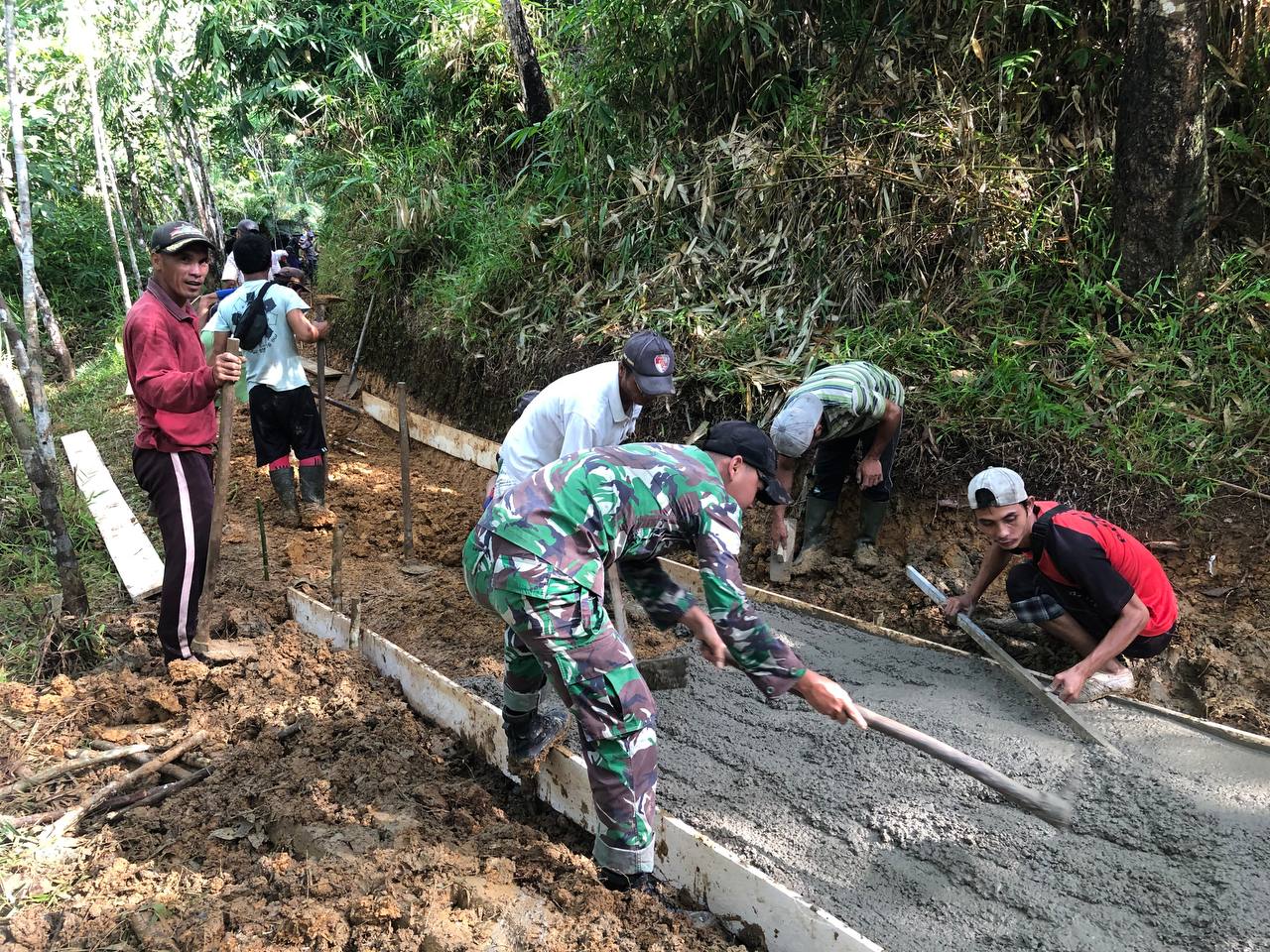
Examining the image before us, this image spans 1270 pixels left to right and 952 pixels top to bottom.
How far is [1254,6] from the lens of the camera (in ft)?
14.1

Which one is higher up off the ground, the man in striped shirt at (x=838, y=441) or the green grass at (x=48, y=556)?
the man in striped shirt at (x=838, y=441)

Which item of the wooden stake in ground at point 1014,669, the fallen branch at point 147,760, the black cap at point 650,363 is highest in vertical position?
the black cap at point 650,363

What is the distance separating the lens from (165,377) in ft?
10.4

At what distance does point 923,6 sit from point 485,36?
4.65 meters

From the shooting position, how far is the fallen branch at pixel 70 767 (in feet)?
8.96

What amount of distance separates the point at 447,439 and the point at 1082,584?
14.8 feet

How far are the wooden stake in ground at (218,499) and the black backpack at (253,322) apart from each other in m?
1.38

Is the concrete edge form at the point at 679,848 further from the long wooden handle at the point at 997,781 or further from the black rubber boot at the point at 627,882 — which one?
the long wooden handle at the point at 997,781

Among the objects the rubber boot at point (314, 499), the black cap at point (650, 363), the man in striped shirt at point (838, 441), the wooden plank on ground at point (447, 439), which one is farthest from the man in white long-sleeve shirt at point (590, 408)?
the wooden plank on ground at point (447, 439)

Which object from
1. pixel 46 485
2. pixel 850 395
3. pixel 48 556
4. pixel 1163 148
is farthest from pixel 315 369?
pixel 1163 148

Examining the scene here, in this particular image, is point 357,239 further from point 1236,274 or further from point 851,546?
point 1236,274

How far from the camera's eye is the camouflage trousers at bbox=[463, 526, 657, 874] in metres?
2.32

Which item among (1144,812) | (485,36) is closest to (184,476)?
(1144,812)

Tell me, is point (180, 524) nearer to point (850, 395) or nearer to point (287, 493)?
point (287, 493)
